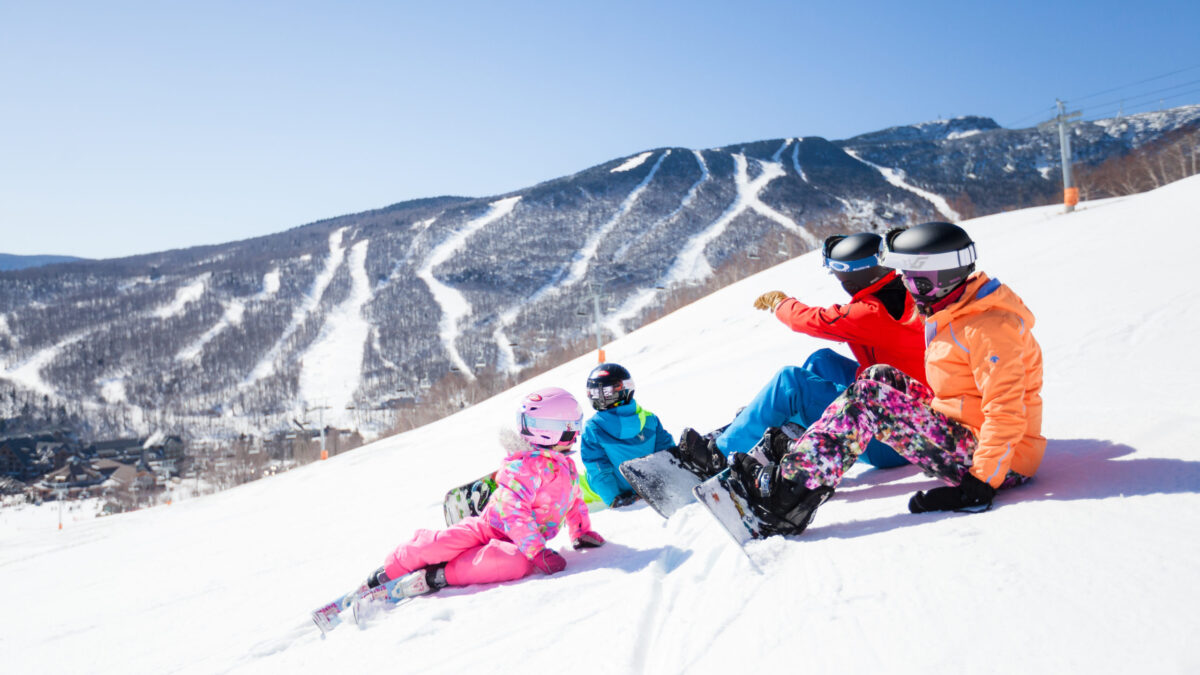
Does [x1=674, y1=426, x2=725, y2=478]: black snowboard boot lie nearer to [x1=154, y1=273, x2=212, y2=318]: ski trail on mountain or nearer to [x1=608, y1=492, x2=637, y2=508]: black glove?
[x1=608, y1=492, x2=637, y2=508]: black glove

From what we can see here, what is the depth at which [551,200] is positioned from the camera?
156125 millimetres

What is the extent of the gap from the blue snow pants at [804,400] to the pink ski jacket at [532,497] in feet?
3.28

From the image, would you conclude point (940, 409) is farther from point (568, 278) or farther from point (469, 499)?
point (568, 278)

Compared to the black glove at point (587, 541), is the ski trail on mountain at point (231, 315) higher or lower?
higher

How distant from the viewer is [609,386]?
13.8 ft

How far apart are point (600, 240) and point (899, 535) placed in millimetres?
135640

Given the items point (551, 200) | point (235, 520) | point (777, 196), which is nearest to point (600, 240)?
point (551, 200)

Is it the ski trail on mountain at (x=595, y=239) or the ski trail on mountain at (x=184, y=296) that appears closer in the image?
the ski trail on mountain at (x=184, y=296)

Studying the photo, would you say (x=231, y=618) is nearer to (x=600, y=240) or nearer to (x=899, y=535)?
(x=899, y=535)

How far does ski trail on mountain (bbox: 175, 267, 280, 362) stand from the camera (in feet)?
353

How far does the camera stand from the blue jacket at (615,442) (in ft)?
14.0

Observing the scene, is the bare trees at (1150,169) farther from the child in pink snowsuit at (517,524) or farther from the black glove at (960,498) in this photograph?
the child in pink snowsuit at (517,524)

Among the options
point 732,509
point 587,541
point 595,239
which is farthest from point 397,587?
point 595,239

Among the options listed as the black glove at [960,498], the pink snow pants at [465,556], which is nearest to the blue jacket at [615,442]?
the pink snow pants at [465,556]
